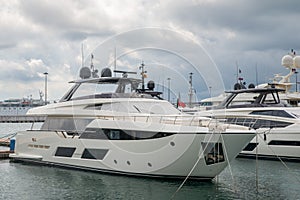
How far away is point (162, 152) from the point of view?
15430 millimetres

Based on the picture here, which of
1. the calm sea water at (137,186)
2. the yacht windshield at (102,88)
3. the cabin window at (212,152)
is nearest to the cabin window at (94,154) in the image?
the calm sea water at (137,186)

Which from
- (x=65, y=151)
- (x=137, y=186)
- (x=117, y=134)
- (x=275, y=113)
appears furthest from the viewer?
(x=275, y=113)

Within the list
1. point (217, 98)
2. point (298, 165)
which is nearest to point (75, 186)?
point (298, 165)

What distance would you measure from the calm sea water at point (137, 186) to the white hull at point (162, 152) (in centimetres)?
40

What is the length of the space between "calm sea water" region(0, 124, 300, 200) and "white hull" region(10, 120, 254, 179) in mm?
398

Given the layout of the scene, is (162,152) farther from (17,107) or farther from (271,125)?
(17,107)

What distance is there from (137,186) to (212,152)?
128 inches

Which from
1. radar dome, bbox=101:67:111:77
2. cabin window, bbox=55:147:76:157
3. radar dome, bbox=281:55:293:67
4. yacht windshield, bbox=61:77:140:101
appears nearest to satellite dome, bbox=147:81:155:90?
yacht windshield, bbox=61:77:140:101

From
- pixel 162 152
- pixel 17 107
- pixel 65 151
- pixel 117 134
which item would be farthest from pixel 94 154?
pixel 17 107

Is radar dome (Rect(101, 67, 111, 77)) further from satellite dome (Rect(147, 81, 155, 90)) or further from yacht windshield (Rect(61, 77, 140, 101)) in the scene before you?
satellite dome (Rect(147, 81, 155, 90))

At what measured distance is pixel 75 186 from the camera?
51.4 ft

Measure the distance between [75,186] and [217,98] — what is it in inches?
1039

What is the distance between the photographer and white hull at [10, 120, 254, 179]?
587 inches

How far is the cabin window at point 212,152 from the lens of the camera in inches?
587
